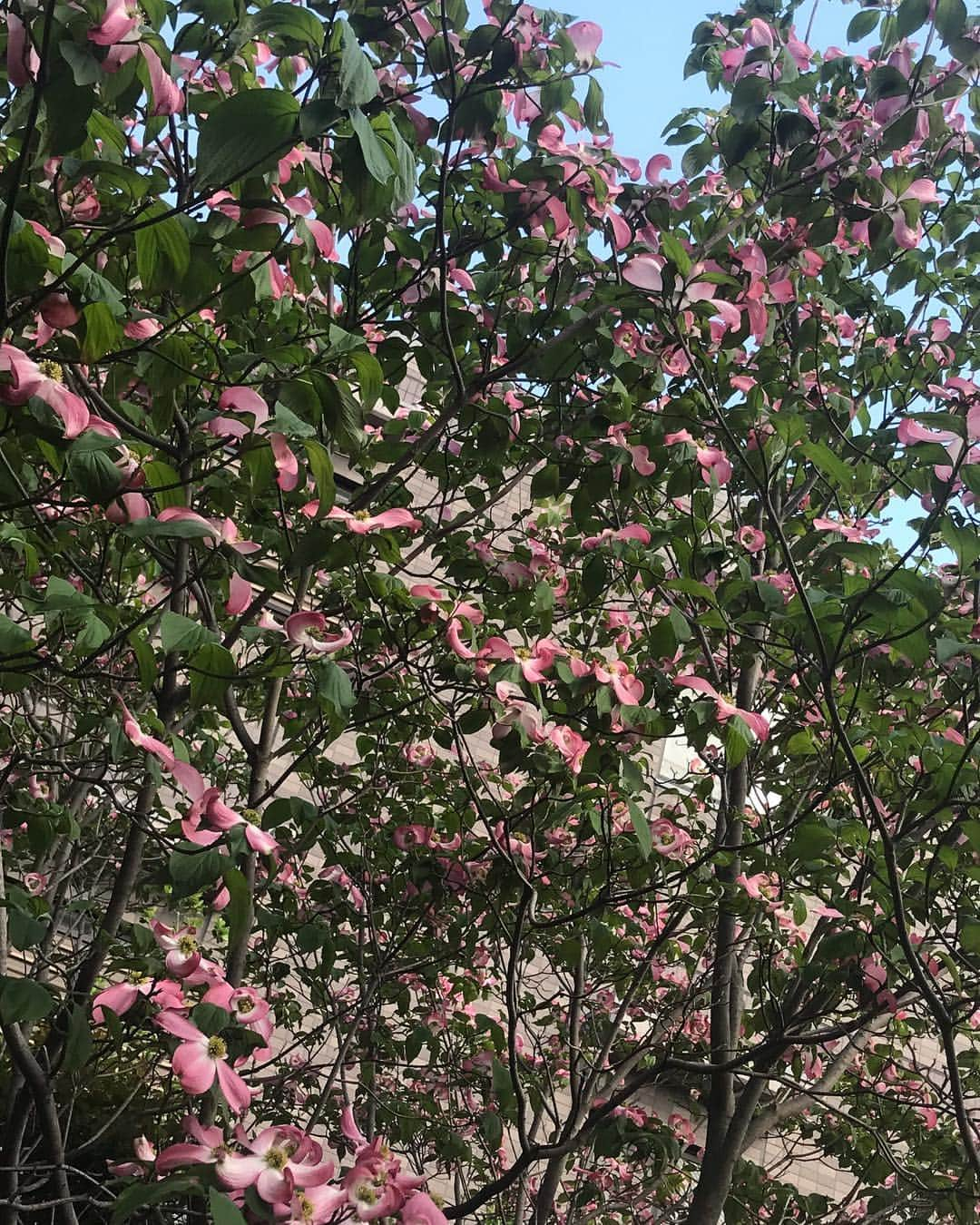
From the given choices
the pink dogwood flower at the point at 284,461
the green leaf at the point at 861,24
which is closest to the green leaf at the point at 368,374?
the pink dogwood flower at the point at 284,461

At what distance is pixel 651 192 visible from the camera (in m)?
2.17

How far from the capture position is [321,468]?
126cm

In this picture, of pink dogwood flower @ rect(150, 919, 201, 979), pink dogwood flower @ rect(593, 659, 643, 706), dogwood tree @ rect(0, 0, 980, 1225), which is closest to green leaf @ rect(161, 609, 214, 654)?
dogwood tree @ rect(0, 0, 980, 1225)

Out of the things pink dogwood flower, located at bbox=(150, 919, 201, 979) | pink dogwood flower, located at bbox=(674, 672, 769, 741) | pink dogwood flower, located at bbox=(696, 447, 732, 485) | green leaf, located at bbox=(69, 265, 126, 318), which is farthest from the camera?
pink dogwood flower, located at bbox=(696, 447, 732, 485)

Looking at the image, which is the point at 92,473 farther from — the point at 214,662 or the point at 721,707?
the point at 721,707

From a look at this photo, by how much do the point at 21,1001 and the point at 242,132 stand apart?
0.95 m

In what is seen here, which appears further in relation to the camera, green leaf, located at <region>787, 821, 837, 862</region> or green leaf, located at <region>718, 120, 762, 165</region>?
green leaf, located at <region>718, 120, 762, 165</region>

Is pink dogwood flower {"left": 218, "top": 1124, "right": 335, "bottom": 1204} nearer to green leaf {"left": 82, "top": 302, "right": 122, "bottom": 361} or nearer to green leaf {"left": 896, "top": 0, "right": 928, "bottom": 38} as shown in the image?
green leaf {"left": 82, "top": 302, "right": 122, "bottom": 361}

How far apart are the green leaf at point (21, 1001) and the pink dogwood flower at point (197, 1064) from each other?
181 millimetres

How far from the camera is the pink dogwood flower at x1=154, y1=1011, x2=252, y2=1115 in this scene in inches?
52.8

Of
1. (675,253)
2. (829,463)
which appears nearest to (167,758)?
(829,463)

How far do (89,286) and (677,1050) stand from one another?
2981 millimetres

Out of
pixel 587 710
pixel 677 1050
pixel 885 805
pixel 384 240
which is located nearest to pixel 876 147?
pixel 384 240

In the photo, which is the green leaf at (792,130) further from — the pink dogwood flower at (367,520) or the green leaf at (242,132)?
the green leaf at (242,132)
